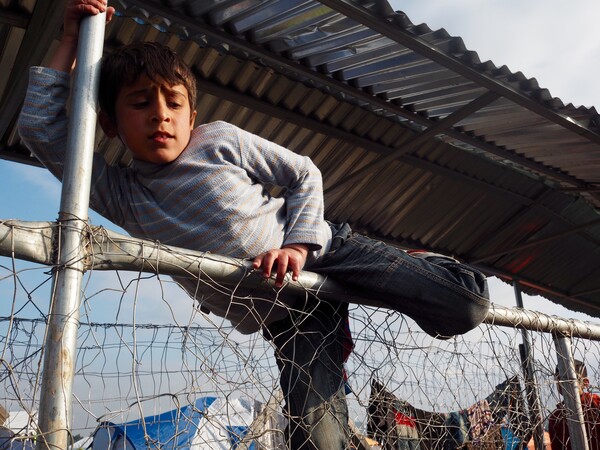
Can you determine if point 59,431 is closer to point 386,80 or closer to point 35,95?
point 35,95

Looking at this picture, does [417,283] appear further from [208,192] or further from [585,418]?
[585,418]

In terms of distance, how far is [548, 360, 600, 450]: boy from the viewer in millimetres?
2791

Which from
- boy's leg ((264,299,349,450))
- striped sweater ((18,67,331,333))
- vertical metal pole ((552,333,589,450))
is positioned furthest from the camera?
vertical metal pole ((552,333,589,450))

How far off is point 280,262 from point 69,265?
507mm

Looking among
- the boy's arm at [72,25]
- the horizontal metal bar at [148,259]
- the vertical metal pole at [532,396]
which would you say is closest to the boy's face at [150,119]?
the boy's arm at [72,25]

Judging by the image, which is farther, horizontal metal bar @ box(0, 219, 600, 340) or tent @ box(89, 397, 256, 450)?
tent @ box(89, 397, 256, 450)

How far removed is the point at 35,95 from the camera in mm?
1531

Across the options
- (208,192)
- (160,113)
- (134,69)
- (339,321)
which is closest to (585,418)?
(339,321)

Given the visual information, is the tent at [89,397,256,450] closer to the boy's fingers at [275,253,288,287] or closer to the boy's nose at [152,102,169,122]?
the boy's fingers at [275,253,288,287]

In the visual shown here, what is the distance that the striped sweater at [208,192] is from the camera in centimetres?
154

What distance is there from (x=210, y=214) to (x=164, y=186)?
153 millimetres

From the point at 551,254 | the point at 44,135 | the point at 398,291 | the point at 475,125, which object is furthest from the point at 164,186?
the point at 551,254

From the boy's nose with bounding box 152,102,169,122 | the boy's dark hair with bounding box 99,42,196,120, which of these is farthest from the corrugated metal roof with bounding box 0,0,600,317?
the boy's nose with bounding box 152,102,169,122

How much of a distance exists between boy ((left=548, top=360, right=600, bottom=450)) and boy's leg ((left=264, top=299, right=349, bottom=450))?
131 cm
